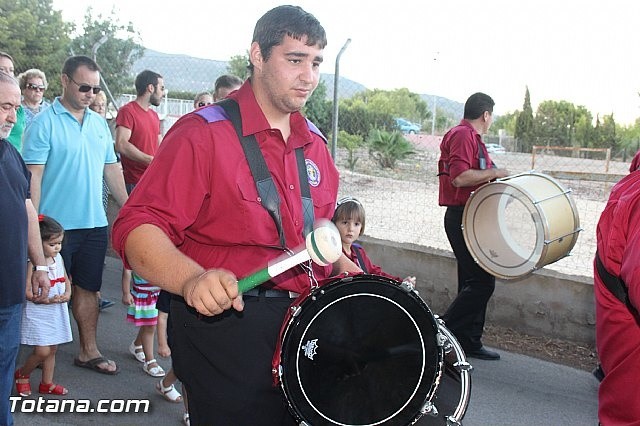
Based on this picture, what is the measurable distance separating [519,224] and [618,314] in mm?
3144

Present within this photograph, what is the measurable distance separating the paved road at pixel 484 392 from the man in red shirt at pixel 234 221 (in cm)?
220

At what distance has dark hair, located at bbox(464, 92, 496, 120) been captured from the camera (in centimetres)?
567

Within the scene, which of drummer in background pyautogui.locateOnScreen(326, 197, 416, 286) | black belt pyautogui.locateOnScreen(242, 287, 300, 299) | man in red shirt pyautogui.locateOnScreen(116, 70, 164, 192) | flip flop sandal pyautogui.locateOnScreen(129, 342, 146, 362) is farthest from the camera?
man in red shirt pyautogui.locateOnScreen(116, 70, 164, 192)

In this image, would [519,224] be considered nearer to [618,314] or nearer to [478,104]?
[478,104]

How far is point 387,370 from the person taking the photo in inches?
81.3

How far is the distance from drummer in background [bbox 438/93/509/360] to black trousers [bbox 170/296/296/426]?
3.51 m

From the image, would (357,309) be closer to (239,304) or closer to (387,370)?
(387,370)

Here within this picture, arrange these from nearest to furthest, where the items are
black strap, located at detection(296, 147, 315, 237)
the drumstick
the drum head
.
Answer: the drumstick
the drum head
black strap, located at detection(296, 147, 315, 237)

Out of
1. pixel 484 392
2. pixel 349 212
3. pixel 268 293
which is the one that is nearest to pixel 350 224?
pixel 349 212

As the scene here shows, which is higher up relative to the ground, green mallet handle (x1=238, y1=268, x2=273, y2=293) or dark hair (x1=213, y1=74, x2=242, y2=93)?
dark hair (x1=213, y1=74, x2=242, y2=93)

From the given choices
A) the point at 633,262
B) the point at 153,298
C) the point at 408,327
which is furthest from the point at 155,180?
the point at 153,298

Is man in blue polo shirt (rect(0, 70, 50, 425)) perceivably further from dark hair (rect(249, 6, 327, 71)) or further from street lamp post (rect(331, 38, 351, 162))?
street lamp post (rect(331, 38, 351, 162))

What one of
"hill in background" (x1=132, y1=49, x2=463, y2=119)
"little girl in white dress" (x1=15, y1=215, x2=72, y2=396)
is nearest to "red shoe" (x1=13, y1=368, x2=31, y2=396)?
"little girl in white dress" (x1=15, y1=215, x2=72, y2=396)

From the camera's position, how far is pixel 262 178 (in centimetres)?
225
